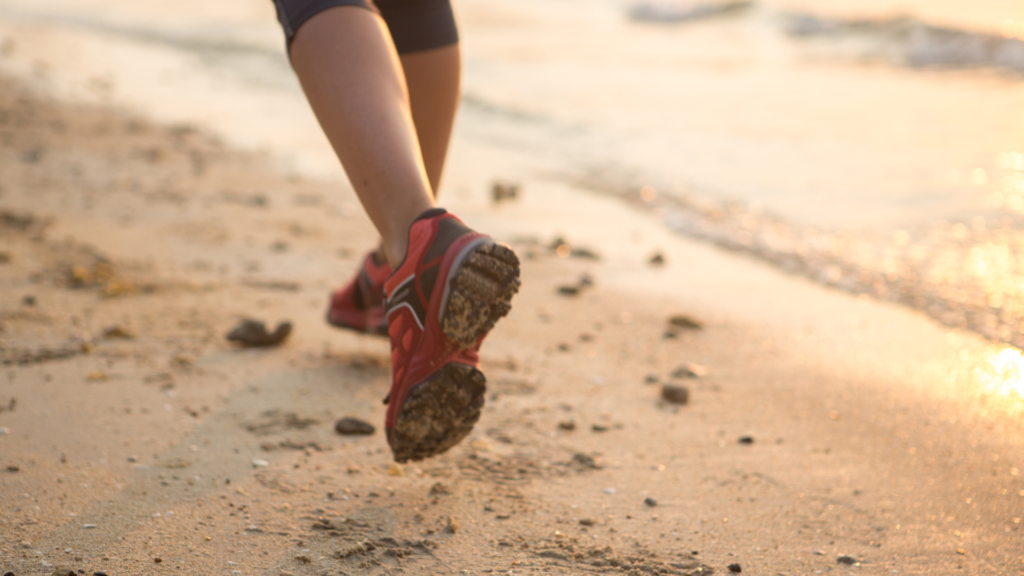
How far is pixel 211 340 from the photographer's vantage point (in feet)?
6.54

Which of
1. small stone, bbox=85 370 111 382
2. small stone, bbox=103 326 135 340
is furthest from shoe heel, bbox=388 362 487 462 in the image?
small stone, bbox=103 326 135 340

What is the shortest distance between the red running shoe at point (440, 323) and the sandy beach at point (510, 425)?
0.51ft

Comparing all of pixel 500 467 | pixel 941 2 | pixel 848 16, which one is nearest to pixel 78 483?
pixel 500 467

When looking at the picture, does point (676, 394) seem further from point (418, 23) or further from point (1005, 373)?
point (418, 23)

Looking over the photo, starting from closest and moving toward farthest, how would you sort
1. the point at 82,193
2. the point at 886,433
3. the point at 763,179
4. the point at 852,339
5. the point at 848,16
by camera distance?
the point at 886,433 < the point at 852,339 < the point at 82,193 < the point at 763,179 < the point at 848,16

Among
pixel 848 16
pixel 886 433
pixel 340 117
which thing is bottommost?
pixel 848 16

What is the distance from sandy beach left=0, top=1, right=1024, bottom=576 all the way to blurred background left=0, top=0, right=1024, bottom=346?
22.0 inches

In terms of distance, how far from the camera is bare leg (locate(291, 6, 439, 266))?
49.5 inches

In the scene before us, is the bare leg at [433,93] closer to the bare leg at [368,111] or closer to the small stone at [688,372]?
the bare leg at [368,111]

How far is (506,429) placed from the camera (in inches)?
64.4

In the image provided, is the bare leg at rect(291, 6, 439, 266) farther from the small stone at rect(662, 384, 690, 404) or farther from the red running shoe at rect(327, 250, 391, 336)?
the small stone at rect(662, 384, 690, 404)

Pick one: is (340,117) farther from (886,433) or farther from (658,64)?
(658,64)

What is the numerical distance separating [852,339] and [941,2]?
464 inches

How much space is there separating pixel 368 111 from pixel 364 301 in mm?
805
